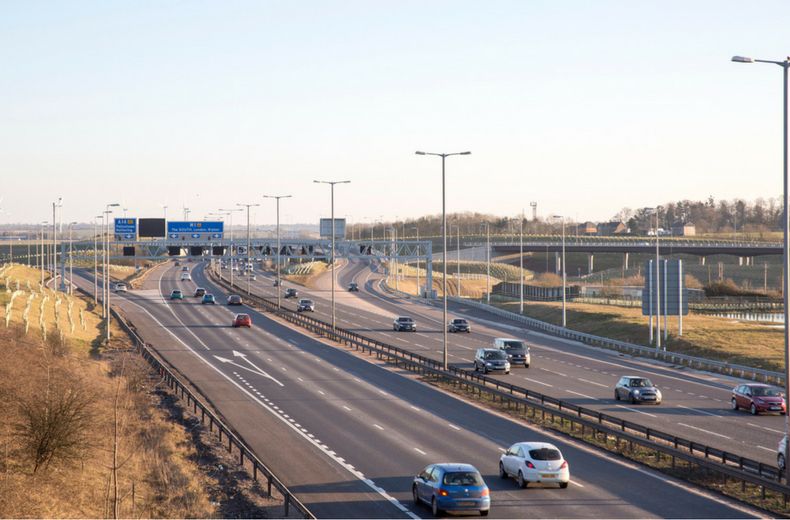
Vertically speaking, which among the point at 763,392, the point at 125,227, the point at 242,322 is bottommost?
the point at 242,322

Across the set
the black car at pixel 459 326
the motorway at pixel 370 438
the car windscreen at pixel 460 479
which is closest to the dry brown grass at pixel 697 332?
the black car at pixel 459 326

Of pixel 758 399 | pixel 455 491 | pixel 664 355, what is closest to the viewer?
pixel 455 491

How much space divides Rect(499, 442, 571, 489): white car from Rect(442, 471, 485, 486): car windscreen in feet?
11.6

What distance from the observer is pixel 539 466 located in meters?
28.5

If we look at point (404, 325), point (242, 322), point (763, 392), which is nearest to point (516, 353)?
point (763, 392)

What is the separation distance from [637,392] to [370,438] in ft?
51.2

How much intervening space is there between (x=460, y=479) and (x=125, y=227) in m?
106

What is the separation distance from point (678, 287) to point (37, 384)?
49.2 m

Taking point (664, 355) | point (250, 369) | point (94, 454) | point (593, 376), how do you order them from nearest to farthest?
point (94, 454) < point (593, 376) < point (250, 369) < point (664, 355)

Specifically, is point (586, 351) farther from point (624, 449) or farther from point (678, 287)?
point (624, 449)

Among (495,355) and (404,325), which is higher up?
(495,355)

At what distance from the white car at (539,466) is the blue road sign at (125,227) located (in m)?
102

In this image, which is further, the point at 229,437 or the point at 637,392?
the point at 637,392

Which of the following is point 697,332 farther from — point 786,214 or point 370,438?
point 786,214
